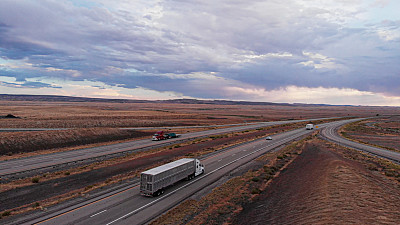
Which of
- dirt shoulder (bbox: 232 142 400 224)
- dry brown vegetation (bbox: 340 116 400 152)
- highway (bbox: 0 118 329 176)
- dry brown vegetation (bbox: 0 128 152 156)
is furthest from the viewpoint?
dry brown vegetation (bbox: 340 116 400 152)

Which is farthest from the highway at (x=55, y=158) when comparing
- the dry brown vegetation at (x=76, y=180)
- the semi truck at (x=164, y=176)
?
the semi truck at (x=164, y=176)

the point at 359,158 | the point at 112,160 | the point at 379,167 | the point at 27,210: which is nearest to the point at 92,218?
the point at 27,210

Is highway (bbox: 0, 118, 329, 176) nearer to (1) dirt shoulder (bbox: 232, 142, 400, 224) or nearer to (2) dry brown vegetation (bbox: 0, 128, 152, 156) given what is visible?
(2) dry brown vegetation (bbox: 0, 128, 152, 156)

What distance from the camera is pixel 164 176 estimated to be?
Answer: 918 inches

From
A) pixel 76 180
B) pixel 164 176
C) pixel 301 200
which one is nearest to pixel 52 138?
pixel 76 180

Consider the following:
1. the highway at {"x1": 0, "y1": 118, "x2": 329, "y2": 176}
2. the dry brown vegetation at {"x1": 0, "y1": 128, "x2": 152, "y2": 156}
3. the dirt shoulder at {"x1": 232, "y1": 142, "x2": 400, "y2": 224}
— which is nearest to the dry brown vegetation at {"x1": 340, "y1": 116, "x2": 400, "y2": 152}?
the dirt shoulder at {"x1": 232, "y1": 142, "x2": 400, "y2": 224}

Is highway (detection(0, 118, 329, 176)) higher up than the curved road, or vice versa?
the curved road

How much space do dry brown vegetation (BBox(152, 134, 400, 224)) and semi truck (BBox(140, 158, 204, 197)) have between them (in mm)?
3159

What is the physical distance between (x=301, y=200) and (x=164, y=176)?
478 inches

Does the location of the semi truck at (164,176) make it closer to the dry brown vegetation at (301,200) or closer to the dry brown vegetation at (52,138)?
the dry brown vegetation at (301,200)

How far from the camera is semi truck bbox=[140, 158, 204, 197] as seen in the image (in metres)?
21.9

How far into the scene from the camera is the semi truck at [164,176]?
71.9 ft

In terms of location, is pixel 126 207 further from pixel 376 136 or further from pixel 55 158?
pixel 376 136

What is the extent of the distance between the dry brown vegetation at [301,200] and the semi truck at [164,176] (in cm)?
316
